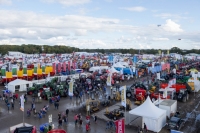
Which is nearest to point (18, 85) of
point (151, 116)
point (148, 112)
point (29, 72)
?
point (29, 72)

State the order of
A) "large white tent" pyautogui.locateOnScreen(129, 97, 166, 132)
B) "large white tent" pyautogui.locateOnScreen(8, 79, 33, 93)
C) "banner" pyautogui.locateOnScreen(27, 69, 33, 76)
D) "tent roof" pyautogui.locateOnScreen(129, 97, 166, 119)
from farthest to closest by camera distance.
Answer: "banner" pyautogui.locateOnScreen(27, 69, 33, 76)
"large white tent" pyautogui.locateOnScreen(8, 79, 33, 93)
"tent roof" pyautogui.locateOnScreen(129, 97, 166, 119)
"large white tent" pyautogui.locateOnScreen(129, 97, 166, 132)

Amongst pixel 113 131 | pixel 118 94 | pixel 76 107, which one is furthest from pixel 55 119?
pixel 118 94

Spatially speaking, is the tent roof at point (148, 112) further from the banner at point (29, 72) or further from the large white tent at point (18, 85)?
the banner at point (29, 72)

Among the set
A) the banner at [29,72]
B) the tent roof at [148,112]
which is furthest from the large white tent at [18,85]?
the tent roof at [148,112]

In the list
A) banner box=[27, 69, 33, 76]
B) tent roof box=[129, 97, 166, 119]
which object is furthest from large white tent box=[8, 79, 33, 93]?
tent roof box=[129, 97, 166, 119]

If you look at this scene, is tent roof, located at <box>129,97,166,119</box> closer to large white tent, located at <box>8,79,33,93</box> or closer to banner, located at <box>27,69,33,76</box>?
large white tent, located at <box>8,79,33,93</box>

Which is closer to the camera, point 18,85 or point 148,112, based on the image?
point 148,112

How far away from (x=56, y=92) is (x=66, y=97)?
45.9 inches

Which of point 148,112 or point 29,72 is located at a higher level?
point 29,72

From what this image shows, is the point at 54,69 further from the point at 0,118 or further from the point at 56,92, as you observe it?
the point at 0,118

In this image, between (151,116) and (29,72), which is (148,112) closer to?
(151,116)

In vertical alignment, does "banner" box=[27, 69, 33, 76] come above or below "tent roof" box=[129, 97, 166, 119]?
above

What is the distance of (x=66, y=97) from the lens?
2216 centimetres

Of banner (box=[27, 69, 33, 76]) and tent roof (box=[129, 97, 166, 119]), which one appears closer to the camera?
tent roof (box=[129, 97, 166, 119])
